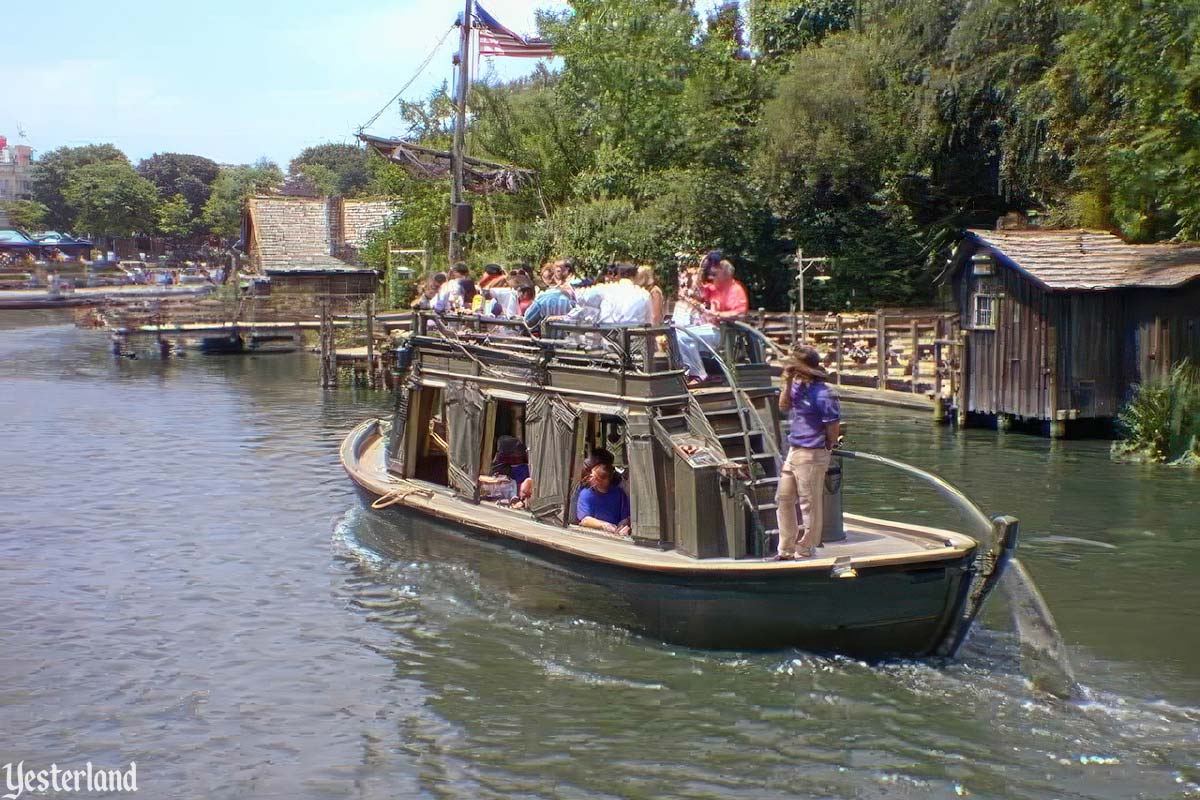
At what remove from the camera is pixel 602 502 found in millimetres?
12414

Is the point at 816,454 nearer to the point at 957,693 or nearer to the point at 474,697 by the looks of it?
the point at 957,693

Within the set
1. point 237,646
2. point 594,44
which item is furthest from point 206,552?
point 594,44

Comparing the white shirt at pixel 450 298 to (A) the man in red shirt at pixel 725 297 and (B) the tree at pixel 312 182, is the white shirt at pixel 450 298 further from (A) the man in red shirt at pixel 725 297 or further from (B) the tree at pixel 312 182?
(B) the tree at pixel 312 182

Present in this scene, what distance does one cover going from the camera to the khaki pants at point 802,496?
415 inches

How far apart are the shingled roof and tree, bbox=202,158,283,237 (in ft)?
267

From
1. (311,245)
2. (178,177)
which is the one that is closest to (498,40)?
(311,245)

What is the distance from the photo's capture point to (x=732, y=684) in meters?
10.8

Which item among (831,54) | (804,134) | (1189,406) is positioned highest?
(831,54)

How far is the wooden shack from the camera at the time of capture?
70.8ft

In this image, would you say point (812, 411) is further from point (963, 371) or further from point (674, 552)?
point (963, 371)

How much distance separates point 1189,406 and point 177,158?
340 feet

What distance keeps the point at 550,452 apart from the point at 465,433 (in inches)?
66.5

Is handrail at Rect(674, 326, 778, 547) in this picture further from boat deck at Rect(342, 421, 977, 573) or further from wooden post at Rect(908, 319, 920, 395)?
wooden post at Rect(908, 319, 920, 395)

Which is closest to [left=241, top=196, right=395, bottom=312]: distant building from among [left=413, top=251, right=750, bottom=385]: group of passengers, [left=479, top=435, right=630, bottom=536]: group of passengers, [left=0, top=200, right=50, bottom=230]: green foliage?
[left=413, top=251, right=750, bottom=385]: group of passengers
